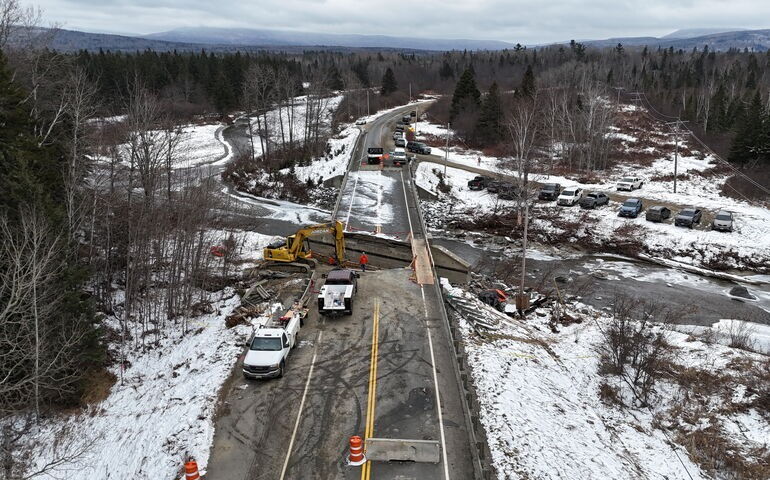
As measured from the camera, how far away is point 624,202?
49344mm

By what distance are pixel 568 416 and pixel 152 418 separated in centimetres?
1539

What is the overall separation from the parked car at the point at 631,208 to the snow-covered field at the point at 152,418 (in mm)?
34804

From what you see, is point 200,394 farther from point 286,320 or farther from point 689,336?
point 689,336

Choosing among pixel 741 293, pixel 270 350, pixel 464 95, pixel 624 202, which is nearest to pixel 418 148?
pixel 464 95

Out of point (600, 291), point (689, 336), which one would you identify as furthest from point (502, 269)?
point (689, 336)

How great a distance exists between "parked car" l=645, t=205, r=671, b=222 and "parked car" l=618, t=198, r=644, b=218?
1.05 metres

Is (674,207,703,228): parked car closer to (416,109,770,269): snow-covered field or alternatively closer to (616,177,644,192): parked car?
(416,109,770,269): snow-covered field

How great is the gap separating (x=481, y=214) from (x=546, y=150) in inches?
1204

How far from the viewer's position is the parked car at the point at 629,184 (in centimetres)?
5492

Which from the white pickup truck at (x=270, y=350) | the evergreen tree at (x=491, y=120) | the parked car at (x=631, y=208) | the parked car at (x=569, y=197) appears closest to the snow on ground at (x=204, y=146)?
the evergreen tree at (x=491, y=120)

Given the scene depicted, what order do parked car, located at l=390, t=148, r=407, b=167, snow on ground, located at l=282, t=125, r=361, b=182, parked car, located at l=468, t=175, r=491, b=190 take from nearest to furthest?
1. parked car, located at l=468, t=175, r=491, b=190
2. snow on ground, located at l=282, t=125, r=361, b=182
3. parked car, located at l=390, t=148, r=407, b=167

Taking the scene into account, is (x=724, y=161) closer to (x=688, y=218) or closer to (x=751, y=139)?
(x=751, y=139)

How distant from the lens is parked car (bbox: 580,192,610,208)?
1965 inches

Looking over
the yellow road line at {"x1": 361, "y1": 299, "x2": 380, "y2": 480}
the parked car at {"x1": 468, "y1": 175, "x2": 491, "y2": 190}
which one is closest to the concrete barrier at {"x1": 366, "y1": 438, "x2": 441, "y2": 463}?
the yellow road line at {"x1": 361, "y1": 299, "x2": 380, "y2": 480}
